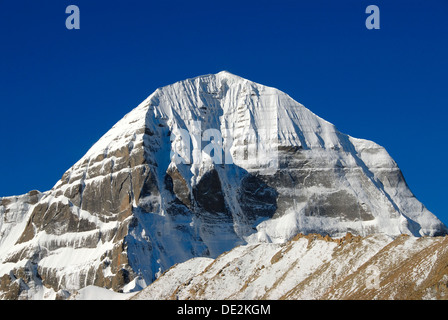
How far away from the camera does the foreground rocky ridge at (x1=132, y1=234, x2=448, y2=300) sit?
152 metres

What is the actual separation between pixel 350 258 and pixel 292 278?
11.0m

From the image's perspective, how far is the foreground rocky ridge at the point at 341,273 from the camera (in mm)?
152250

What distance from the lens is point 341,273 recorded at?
176 m
